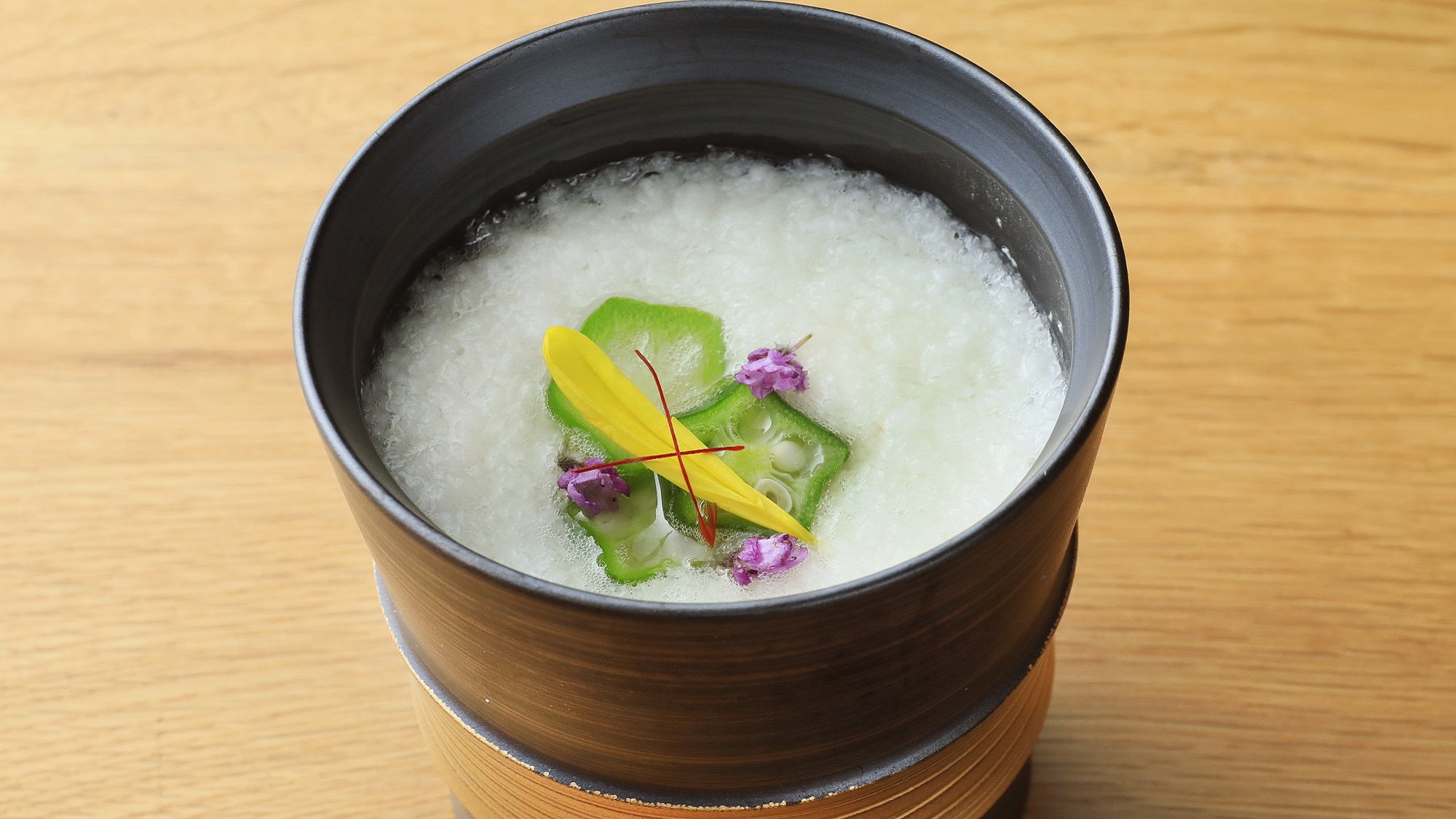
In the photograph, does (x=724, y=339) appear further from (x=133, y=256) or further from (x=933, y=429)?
(x=133, y=256)

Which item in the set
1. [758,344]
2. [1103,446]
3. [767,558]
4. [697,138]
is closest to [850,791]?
[767,558]

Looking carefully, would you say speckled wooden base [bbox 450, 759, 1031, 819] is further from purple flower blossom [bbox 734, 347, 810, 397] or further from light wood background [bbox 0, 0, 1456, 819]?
purple flower blossom [bbox 734, 347, 810, 397]

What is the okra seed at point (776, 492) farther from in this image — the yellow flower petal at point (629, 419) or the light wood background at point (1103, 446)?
the light wood background at point (1103, 446)

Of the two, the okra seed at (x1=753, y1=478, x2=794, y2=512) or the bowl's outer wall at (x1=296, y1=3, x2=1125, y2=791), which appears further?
the okra seed at (x1=753, y1=478, x2=794, y2=512)

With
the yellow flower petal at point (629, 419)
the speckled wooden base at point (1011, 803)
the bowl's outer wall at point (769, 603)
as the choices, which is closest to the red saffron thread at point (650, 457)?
the yellow flower petal at point (629, 419)

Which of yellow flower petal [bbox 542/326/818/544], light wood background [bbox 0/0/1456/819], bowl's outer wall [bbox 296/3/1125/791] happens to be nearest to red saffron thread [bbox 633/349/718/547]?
yellow flower petal [bbox 542/326/818/544]

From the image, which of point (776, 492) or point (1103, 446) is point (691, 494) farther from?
point (1103, 446)
